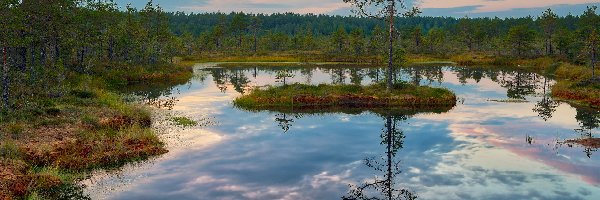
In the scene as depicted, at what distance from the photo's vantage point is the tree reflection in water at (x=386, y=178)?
21484 millimetres

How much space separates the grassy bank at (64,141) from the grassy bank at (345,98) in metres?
12.4

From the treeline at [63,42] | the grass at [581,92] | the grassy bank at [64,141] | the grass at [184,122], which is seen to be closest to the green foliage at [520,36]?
the grass at [581,92]

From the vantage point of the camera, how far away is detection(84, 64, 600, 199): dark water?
21938mm

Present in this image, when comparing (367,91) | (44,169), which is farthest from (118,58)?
(44,169)

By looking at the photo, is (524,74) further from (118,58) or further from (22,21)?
(22,21)

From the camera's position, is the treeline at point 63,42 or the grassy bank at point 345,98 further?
the grassy bank at point 345,98

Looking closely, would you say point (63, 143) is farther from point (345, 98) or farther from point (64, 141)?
point (345, 98)

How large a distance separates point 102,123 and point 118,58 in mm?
55655

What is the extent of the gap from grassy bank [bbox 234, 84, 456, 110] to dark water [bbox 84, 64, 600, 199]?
105 inches

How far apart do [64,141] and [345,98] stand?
27481mm

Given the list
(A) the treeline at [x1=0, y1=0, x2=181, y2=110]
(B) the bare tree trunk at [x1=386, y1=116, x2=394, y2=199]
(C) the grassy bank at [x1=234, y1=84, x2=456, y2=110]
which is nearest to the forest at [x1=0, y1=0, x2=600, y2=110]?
(A) the treeline at [x1=0, y1=0, x2=181, y2=110]

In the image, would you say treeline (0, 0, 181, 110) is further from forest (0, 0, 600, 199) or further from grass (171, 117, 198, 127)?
grass (171, 117, 198, 127)

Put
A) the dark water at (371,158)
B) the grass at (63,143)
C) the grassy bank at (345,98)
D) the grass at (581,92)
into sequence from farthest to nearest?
the grassy bank at (345,98) < the grass at (581,92) < the dark water at (371,158) < the grass at (63,143)

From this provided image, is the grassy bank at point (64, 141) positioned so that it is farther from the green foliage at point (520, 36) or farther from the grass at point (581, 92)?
the green foliage at point (520, 36)
